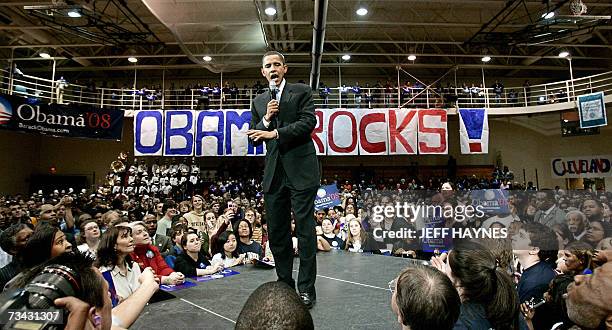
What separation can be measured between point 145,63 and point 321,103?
9046 millimetres

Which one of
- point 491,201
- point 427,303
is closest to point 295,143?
point 427,303

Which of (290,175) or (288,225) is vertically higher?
(290,175)

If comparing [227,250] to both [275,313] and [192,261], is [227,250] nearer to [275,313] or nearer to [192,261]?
[192,261]

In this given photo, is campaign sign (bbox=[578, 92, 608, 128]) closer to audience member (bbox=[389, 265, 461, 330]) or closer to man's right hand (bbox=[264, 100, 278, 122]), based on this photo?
man's right hand (bbox=[264, 100, 278, 122])

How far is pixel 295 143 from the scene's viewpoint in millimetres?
2182

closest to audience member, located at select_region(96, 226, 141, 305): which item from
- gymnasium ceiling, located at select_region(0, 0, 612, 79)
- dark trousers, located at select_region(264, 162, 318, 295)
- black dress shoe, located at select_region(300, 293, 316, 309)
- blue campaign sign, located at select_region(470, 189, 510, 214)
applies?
dark trousers, located at select_region(264, 162, 318, 295)

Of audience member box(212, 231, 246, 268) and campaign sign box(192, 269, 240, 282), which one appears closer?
campaign sign box(192, 269, 240, 282)

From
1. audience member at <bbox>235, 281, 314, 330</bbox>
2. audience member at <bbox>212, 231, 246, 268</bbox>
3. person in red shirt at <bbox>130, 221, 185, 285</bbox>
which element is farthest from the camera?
audience member at <bbox>212, 231, 246, 268</bbox>

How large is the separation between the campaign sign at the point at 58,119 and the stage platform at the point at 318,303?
11.9 m

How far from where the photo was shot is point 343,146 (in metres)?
12.4

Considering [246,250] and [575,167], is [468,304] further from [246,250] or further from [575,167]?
[575,167]

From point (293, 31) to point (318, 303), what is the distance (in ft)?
45.7

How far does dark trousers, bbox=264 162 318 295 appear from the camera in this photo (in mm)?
2139

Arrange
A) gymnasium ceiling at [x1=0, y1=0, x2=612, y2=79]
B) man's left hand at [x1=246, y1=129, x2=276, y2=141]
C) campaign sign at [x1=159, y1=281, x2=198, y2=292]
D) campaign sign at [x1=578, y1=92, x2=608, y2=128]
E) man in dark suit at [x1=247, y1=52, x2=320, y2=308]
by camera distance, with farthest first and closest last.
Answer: campaign sign at [x1=578, y1=92, x2=608, y2=128] < gymnasium ceiling at [x1=0, y1=0, x2=612, y2=79] < campaign sign at [x1=159, y1=281, x2=198, y2=292] < man in dark suit at [x1=247, y1=52, x2=320, y2=308] < man's left hand at [x1=246, y1=129, x2=276, y2=141]
